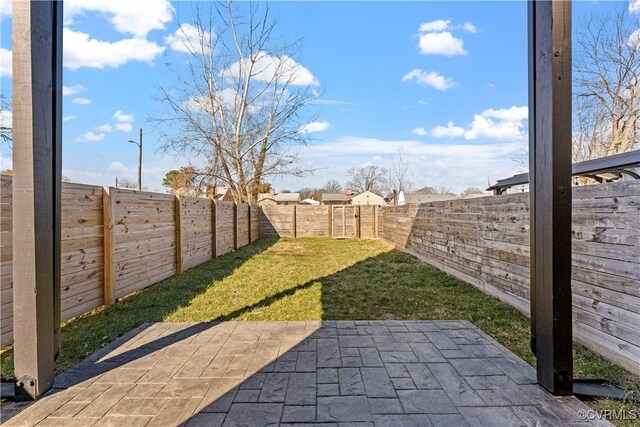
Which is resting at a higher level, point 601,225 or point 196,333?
point 601,225

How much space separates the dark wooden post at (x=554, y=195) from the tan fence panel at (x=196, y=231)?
5.71 m

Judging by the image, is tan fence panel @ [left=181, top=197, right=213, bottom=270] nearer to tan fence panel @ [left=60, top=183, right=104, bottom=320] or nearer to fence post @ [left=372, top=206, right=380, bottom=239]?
tan fence panel @ [left=60, top=183, right=104, bottom=320]

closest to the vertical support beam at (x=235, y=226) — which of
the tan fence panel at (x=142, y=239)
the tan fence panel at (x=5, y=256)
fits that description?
the tan fence panel at (x=142, y=239)

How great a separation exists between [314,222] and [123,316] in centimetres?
1070

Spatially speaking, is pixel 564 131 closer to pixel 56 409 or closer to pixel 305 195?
pixel 56 409

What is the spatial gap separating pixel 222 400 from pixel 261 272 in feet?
14.0

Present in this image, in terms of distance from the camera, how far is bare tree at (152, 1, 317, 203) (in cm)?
1324

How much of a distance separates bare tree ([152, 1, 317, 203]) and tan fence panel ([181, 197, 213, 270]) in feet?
24.6

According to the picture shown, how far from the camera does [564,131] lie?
1909mm

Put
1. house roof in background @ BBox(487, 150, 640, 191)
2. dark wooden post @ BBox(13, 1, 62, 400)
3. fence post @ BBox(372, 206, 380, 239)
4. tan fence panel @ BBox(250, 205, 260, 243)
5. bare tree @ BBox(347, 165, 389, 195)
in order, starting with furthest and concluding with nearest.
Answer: bare tree @ BBox(347, 165, 389, 195) < fence post @ BBox(372, 206, 380, 239) < tan fence panel @ BBox(250, 205, 260, 243) < house roof in background @ BBox(487, 150, 640, 191) < dark wooden post @ BBox(13, 1, 62, 400)

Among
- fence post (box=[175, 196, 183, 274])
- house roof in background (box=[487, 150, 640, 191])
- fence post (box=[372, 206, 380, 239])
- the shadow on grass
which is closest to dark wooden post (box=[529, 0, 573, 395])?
house roof in background (box=[487, 150, 640, 191])

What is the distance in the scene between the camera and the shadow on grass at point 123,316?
2633 millimetres

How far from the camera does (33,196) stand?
1910 millimetres

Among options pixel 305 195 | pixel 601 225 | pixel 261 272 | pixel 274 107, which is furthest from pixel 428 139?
pixel 305 195
